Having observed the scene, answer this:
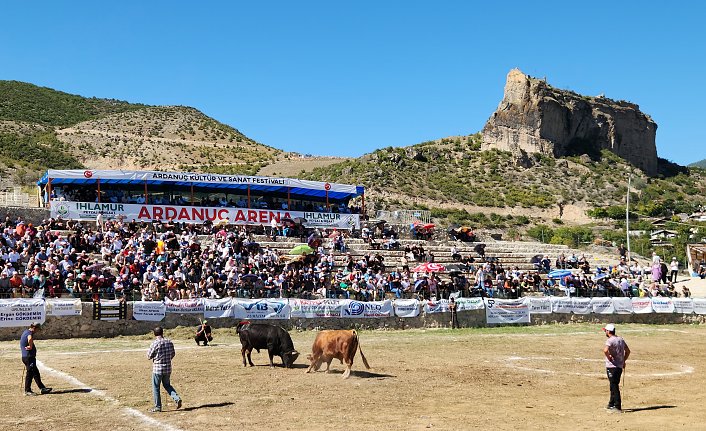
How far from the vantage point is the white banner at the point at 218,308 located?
28.3 meters

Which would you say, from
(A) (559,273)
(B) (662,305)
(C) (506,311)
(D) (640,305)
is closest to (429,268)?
(C) (506,311)

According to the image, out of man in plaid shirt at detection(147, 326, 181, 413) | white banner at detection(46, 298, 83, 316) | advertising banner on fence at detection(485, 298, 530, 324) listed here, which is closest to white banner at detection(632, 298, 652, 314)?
advertising banner on fence at detection(485, 298, 530, 324)

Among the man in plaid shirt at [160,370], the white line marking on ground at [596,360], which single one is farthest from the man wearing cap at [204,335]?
the man in plaid shirt at [160,370]

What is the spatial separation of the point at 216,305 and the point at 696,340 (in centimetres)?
1845

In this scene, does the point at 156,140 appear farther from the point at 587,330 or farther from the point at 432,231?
the point at 587,330

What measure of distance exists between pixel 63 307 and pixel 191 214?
17210mm

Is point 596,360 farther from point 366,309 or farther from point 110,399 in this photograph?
point 110,399

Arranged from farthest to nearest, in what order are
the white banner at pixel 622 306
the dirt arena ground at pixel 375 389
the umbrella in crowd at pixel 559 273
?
the umbrella in crowd at pixel 559 273, the white banner at pixel 622 306, the dirt arena ground at pixel 375 389

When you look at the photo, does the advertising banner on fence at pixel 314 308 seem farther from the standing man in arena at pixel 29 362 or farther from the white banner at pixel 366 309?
the standing man in arena at pixel 29 362

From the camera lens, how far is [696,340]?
95.2 ft

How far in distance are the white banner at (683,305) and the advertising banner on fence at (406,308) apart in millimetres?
13587

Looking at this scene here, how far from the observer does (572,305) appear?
1358 inches

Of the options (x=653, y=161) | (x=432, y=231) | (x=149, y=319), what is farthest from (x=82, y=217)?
(x=653, y=161)

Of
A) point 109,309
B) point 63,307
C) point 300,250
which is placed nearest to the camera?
point 63,307
